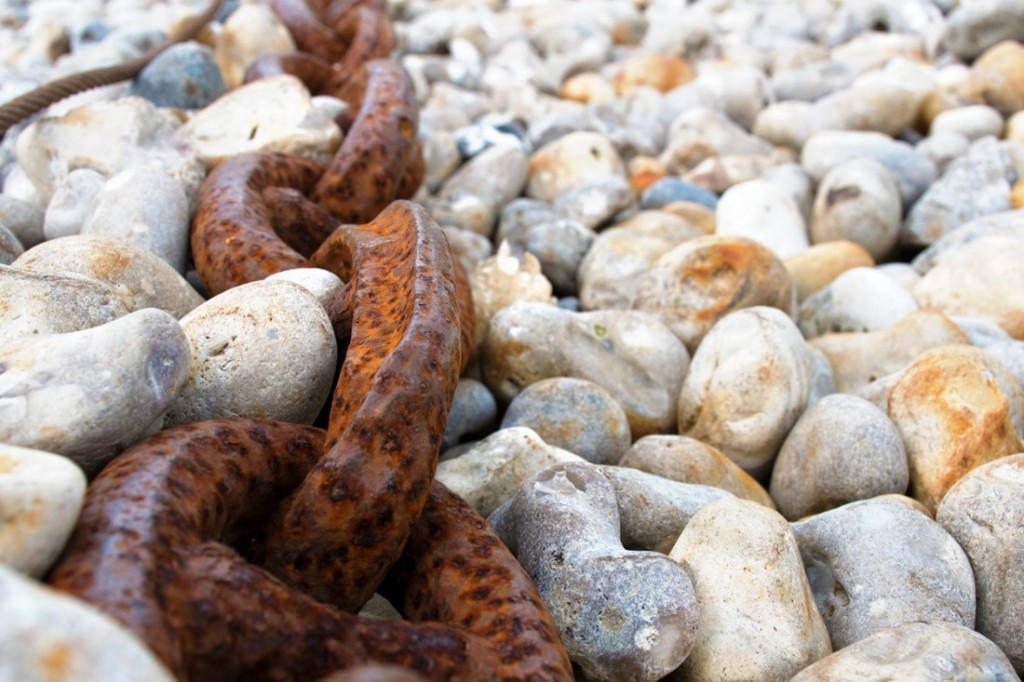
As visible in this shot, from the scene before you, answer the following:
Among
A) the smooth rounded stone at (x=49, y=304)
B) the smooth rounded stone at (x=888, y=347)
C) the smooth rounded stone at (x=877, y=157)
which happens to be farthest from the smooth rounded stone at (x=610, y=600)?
the smooth rounded stone at (x=877, y=157)

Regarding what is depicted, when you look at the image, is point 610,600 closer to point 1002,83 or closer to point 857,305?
point 857,305

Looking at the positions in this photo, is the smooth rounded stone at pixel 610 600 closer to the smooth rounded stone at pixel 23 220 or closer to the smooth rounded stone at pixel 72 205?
the smooth rounded stone at pixel 72 205

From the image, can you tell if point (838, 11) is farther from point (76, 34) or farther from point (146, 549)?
point (146, 549)

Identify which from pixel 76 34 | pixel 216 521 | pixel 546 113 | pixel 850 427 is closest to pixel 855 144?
pixel 546 113

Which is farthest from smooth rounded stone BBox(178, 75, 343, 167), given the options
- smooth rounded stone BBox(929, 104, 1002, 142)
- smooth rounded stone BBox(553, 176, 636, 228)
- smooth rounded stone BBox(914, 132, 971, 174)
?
smooth rounded stone BBox(929, 104, 1002, 142)

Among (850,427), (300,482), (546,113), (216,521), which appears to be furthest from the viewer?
(546,113)

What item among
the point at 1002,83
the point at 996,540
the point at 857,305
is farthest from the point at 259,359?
the point at 1002,83

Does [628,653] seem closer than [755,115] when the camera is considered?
Yes
